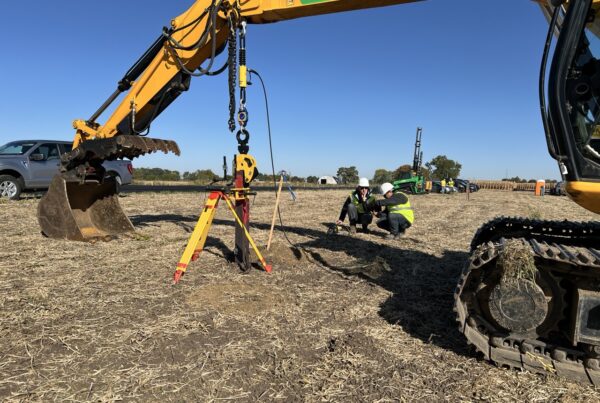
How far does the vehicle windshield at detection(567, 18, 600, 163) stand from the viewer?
344cm

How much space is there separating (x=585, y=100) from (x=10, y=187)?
15.4m

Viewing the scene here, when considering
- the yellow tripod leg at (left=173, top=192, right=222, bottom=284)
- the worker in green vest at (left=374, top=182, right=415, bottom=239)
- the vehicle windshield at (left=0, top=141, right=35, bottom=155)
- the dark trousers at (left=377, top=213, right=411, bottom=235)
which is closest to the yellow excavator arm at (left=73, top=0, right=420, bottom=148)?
the yellow tripod leg at (left=173, top=192, right=222, bottom=284)

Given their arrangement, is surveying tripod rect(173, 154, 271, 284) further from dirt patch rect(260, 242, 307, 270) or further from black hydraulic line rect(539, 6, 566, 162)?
black hydraulic line rect(539, 6, 566, 162)

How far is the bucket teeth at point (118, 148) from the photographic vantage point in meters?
6.72

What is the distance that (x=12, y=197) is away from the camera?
13367 millimetres

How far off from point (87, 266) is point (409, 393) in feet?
16.0

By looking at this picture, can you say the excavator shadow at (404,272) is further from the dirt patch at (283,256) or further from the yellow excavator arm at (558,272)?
the yellow excavator arm at (558,272)

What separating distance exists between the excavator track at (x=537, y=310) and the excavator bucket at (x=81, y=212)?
21.3 feet

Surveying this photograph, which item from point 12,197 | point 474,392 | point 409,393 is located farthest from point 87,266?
point 12,197

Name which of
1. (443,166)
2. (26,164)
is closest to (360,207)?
(26,164)

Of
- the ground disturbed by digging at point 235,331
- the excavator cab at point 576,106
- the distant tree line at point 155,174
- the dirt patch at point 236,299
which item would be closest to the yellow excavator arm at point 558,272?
the excavator cab at point 576,106

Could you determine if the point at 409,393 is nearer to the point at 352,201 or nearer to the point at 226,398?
the point at 226,398

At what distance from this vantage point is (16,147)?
13539 mm

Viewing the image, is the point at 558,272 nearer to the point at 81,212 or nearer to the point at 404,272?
the point at 404,272
